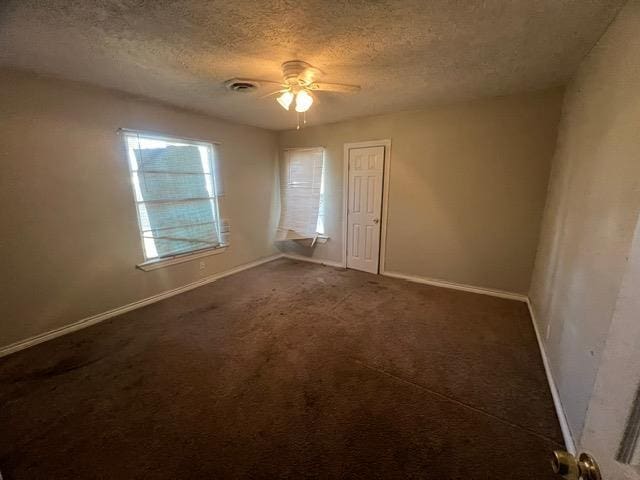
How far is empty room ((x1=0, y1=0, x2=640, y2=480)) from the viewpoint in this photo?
140 centimetres

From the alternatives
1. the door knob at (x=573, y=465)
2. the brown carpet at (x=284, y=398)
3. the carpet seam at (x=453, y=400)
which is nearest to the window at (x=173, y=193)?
the brown carpet at (x=284, y=398)

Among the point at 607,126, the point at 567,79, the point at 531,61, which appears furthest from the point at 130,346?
the point at 567,79

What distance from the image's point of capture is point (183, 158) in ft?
11.3

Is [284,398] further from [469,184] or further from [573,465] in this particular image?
[469,184]

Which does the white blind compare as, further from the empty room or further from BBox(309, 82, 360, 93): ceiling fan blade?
BBox(309, 82, 360, 93): ceiling fan blade

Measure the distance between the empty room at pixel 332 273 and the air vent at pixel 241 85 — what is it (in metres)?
0.10

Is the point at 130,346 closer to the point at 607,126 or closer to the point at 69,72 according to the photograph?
the point at 69,72

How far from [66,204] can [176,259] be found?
1.27m

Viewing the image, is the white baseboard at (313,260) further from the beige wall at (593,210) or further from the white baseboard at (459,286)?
the beige wall at (593,210)

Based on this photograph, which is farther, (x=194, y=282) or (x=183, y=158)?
(x=194, y=282)

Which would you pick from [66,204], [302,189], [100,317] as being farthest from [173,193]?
[302,189]

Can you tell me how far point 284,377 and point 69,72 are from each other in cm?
318

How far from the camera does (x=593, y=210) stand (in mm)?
1556

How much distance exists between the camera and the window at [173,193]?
3.05 metres
